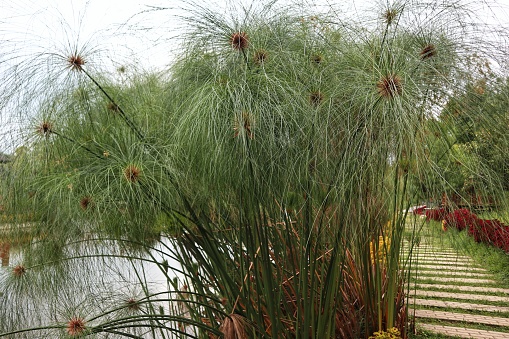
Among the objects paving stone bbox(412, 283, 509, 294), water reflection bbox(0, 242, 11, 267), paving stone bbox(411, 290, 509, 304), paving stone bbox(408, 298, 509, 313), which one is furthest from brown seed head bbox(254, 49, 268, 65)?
paving stone bbox(412, 283, 509, 294)

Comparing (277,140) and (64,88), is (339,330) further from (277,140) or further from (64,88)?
(64,88)

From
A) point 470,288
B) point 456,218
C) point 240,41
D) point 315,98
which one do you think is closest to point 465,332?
point 470,288

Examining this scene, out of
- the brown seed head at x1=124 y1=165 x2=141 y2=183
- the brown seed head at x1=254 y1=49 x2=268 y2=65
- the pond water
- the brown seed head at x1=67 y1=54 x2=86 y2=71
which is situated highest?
the brown seed head at x1=67 y1=54 x2=86 y2=71

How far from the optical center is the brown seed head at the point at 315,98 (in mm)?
1920

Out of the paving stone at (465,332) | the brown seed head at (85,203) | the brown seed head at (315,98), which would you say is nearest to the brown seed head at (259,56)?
the brown seed head at (315,98)

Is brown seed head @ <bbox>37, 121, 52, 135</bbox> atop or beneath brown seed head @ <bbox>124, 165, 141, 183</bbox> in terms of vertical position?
atop

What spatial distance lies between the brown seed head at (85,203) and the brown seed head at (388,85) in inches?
50.2

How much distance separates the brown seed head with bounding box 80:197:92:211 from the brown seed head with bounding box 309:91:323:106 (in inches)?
40.2

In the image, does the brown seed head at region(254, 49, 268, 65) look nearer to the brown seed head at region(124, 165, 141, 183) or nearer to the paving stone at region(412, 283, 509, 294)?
the brown seed head at region(124, 165, 141, 183)

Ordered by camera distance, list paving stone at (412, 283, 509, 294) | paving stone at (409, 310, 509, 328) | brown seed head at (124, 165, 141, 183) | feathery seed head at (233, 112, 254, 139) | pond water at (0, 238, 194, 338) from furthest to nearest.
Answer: paving stone at (412, 283, 509, 294)
paving stone at (409, 310, 509, 328)
pond water at (0, 238, 194, 338)
brown seed head at (124, 165, 141, 183)
feathery seed head at (233, 112, 254, 139)

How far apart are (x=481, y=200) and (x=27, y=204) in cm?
214

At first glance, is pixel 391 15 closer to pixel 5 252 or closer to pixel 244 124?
pixel 244 124

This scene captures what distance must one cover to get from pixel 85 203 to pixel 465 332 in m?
3.93

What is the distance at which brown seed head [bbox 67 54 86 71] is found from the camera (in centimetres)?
219
